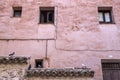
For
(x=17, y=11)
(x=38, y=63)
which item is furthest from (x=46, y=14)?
(x=38, y=63)

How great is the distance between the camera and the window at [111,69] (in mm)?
12078

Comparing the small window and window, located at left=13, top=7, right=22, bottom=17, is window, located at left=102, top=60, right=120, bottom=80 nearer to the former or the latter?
the small window

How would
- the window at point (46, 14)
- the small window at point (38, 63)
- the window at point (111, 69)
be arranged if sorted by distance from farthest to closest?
1. the window at point (46, 14)
2. the small window at point (38, 63)
3. the window at point (111, 69)

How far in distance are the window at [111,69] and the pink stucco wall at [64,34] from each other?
0.95 ft

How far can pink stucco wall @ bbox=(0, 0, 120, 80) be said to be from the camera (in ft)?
41.1

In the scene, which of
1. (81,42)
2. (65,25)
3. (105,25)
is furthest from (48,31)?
(105,25)

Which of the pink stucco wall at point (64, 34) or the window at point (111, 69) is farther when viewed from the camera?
the pink stucco wall at point (64, 34)

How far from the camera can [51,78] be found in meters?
9.79

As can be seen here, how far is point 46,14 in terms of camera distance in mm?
14117

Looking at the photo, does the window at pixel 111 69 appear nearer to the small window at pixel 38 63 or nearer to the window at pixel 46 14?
the small window at pixel 38 63

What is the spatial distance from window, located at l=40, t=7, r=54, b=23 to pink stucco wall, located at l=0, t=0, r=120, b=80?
27 cm

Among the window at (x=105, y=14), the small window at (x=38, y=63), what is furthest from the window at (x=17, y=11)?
the window at (x=105, y=14)

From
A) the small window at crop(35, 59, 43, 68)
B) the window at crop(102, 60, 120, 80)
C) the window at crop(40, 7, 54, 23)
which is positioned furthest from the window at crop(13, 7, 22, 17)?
the window at crop(102, 60, 120, 80)

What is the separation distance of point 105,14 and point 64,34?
104 inches
